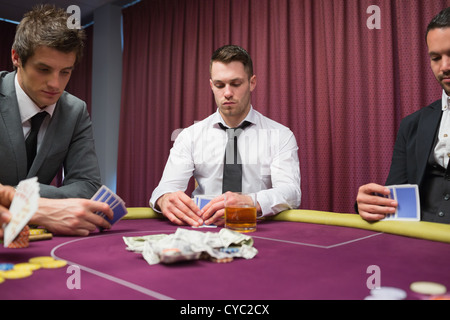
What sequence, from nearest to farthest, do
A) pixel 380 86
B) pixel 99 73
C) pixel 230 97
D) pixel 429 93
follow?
pixel 230 97
pixel 429 93
pixel 380 86
pixel 99 73

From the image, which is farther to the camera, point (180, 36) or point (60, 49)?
point (180, 36)

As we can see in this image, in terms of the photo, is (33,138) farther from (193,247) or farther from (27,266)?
(193,247)

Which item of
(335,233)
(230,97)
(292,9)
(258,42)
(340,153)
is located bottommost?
(335,233)

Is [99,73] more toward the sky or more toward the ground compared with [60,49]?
more toward the sky

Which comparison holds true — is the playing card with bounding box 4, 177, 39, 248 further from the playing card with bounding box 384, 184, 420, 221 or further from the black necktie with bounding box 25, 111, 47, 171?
the playing card with bounding box 384, 184, 420, 221

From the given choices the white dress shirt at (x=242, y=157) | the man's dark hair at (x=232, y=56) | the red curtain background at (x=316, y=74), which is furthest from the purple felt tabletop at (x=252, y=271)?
the red curtain background at (x=316, y=74)

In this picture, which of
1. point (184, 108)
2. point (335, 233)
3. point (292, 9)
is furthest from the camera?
point (184, 108)

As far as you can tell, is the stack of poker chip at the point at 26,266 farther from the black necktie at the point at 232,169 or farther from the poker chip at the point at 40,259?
the black necktie at the point at 232,169

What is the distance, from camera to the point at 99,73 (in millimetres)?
4453

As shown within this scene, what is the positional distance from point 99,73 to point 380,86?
323 cm

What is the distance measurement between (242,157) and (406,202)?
39.5 inches

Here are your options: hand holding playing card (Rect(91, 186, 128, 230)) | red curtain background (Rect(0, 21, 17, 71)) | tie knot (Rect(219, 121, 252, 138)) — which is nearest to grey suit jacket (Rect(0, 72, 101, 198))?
hand holding playing card (Rect(91, 186, 128, 230))

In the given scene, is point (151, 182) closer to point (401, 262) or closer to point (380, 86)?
point (380, 86)
